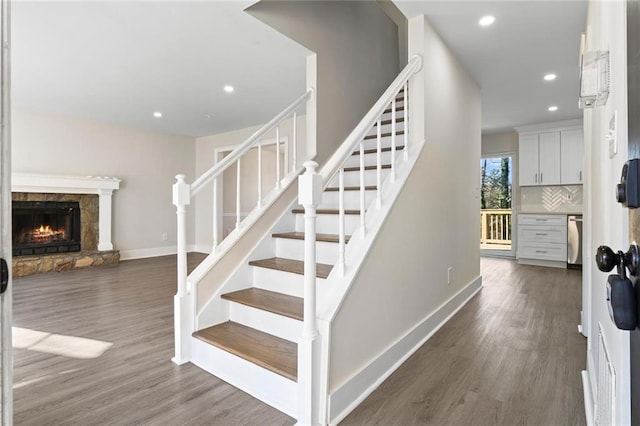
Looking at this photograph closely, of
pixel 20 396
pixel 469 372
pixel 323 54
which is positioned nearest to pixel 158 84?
pixel 323 54

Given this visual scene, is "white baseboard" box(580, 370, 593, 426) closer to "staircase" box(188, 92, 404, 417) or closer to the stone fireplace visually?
"staircase" box(188, 92, 404, 417)

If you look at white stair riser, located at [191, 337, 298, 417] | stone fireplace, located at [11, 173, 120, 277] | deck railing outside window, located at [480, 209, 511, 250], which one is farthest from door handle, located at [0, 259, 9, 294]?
deck railing outside window, located at [480, 209, 511, 250]

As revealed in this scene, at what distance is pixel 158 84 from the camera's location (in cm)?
410

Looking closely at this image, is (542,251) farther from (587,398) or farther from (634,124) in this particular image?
(634,124)

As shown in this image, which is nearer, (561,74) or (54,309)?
(54,309)

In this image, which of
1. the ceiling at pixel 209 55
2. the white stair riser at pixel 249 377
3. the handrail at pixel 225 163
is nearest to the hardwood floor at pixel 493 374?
the white stair riser at pixel 249 377

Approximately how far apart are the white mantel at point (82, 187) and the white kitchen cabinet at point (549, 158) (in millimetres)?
7473

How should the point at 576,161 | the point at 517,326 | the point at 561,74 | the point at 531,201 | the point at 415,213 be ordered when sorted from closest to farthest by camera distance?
the point at 415,213
the point at 517,326
the point at 561,74
the point at 576,161
the point at 531,201

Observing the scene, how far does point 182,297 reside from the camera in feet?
7.08

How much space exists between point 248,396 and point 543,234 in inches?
227

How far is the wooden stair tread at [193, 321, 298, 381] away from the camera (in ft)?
5.72

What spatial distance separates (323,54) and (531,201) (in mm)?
5179

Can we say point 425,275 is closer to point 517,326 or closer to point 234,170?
point 517,326

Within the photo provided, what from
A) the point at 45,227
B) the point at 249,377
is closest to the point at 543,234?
the point at 249,377
